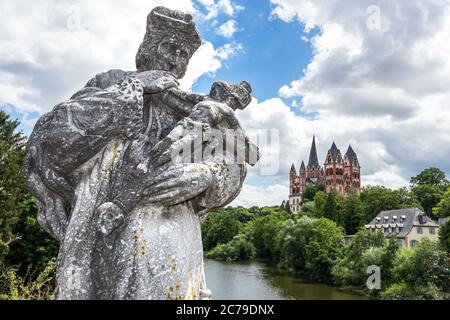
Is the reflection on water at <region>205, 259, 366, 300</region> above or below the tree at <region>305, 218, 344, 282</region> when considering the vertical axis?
below

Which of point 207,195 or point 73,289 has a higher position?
point 207,195

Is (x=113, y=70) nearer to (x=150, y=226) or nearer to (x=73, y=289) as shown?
(x=150, y=226)

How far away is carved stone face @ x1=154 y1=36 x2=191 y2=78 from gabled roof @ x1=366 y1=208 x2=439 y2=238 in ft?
185

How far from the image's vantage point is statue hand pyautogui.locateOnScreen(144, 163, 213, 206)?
154 inches

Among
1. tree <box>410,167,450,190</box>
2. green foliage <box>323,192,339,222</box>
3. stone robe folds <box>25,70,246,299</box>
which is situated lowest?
stone robe folds <box>25,70,246,299</box>

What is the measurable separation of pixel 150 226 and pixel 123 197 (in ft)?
1.18

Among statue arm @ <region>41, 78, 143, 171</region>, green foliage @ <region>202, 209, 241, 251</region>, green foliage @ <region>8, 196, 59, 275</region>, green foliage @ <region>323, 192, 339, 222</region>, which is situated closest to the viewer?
statue arm @ <region>41, 78, 143, 171</region>

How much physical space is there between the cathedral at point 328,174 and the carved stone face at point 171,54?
129 m

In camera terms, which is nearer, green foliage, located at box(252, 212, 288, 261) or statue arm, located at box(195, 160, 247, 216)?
statue arm, located at box(195, 160, 247, 216)

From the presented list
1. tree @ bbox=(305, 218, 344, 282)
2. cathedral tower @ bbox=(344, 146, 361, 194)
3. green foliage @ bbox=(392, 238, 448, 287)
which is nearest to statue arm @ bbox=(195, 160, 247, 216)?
green foliage @ bbox=(392, 238, 448, 287)

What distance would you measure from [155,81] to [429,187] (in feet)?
269

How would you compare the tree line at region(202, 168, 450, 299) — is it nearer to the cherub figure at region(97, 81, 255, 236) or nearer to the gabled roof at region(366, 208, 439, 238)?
the gabled roof at region(366, 208, 439, 238)

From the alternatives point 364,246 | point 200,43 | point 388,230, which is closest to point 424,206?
point 388,230

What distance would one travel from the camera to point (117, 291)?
12.4 ft
